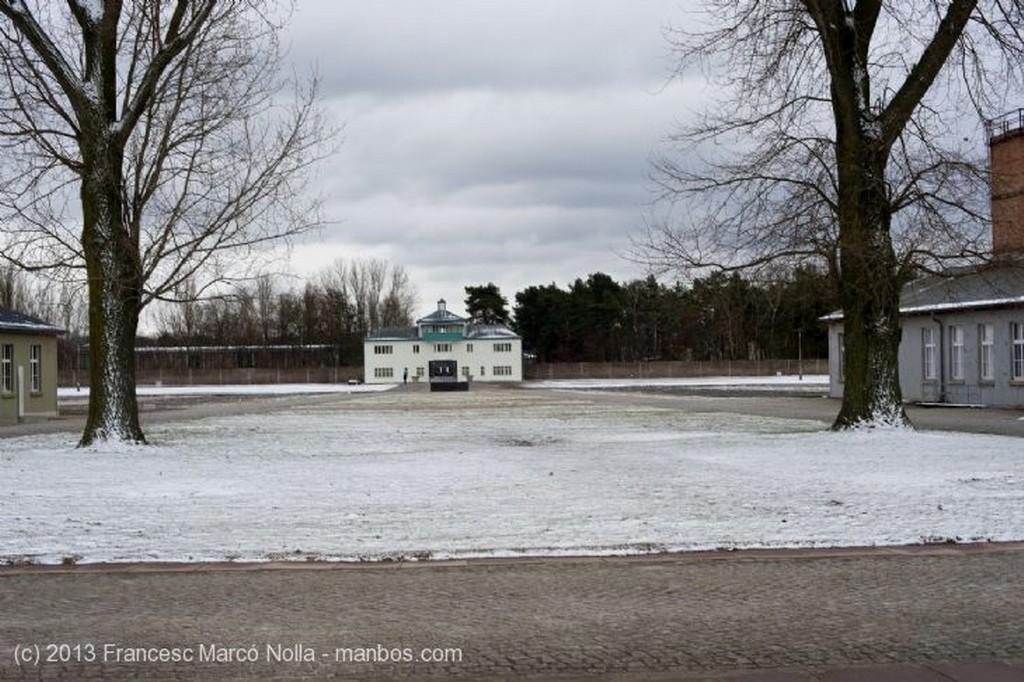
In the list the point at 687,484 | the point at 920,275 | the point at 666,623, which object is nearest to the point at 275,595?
the point at 666,623

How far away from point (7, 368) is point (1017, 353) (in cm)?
3723

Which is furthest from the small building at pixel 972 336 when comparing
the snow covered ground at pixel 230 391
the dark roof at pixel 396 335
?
the dark roof at pixel 396 335

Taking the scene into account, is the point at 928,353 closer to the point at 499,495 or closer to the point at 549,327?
the point at 499,495

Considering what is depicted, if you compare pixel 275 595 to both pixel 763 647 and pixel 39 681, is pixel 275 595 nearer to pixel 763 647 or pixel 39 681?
pixel 39 681

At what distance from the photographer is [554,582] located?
28.1 ft

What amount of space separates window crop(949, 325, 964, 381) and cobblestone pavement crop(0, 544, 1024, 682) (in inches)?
1251

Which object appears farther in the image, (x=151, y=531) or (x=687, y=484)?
(x=687, y=484)

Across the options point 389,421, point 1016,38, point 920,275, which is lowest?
point 389,421

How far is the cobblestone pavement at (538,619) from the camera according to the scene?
6262mm

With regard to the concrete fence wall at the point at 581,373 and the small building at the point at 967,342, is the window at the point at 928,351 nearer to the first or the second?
the small building at the point at 967,342

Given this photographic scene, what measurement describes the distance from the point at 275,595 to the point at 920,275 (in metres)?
18.2

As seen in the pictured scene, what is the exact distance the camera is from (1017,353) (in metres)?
35.7

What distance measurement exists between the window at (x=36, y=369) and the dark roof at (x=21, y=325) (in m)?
0.90

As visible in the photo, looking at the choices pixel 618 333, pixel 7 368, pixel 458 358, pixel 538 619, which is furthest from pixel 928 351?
pixel 618 333
